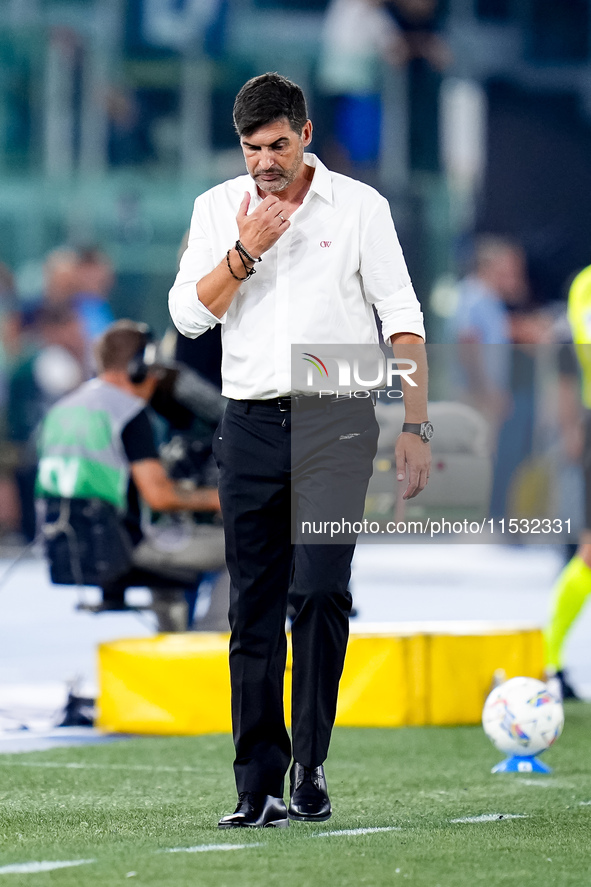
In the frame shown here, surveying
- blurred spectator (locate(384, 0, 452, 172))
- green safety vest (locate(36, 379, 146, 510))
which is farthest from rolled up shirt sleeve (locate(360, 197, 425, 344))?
blurred spectator (locate(384, 0, 452, 172))

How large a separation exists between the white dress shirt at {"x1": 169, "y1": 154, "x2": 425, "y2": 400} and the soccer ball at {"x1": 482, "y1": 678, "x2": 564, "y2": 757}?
5.00 ft

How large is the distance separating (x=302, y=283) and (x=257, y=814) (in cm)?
133

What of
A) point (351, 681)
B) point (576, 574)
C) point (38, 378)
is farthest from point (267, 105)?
point (38, 378)

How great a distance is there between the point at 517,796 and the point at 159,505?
107 inches

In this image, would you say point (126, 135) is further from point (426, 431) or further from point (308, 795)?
point (308, 795)

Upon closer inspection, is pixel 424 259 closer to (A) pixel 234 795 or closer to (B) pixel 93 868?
(A) pixel 234 795

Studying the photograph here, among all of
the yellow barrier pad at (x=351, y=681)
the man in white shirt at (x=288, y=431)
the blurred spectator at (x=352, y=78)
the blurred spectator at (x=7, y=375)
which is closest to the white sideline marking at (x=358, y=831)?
the man in white shirt at (x=288, y=431)

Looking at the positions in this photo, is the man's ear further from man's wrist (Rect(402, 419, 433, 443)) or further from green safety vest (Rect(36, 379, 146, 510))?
green safety vest (Rect(36, 379, 146, 510))

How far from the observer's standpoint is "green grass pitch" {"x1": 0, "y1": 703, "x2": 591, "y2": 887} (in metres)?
3.48

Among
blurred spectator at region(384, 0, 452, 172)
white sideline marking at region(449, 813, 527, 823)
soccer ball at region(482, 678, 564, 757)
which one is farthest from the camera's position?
blurred spectator at region(384, 0, 452, 172)

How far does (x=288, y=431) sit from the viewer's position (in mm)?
4039

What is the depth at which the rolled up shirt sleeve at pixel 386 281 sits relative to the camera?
4.08 metres

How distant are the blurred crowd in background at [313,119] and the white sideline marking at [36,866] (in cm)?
1139

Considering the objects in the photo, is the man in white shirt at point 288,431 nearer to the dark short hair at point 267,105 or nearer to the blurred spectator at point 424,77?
the dark short hair at point 267,105
